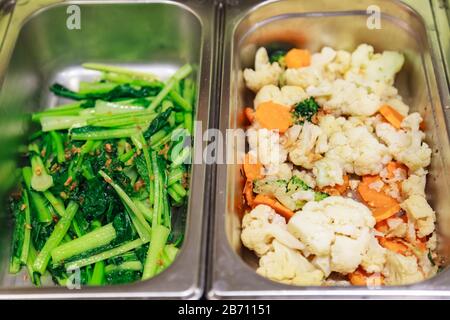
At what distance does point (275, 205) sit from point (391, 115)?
648 millimetres

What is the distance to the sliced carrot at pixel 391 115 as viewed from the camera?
2.13 m

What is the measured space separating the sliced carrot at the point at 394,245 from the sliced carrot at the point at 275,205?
0.34 meters

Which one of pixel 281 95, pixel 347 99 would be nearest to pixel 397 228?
pixel 347 99

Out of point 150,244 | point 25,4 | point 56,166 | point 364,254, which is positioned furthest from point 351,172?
point 25,4

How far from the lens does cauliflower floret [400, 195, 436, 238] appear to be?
6.11 ft

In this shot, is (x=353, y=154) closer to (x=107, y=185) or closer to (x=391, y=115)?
(x=391, y=115)

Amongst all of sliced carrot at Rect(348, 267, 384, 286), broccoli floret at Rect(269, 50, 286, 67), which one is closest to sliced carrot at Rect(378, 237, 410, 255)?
Answer: sliced carrot at Rect(348, 267, 384, 286)

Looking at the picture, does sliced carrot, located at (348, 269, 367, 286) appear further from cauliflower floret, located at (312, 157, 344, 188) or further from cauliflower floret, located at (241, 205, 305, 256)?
cauliflower floret, located at (312, 157, 344, 188)

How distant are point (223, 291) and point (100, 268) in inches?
21.2

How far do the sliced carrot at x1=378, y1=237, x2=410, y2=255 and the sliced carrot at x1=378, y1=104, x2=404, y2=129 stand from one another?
0.49 metres

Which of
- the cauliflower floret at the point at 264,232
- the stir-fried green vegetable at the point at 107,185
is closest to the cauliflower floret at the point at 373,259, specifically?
the cauliflower floret at the point at 264,232

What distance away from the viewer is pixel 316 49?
2451 millimetres

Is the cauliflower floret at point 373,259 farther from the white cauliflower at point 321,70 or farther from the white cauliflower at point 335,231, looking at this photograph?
the white cauliflower at point 321,70

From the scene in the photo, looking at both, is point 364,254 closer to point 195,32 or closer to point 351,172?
point 351,172
